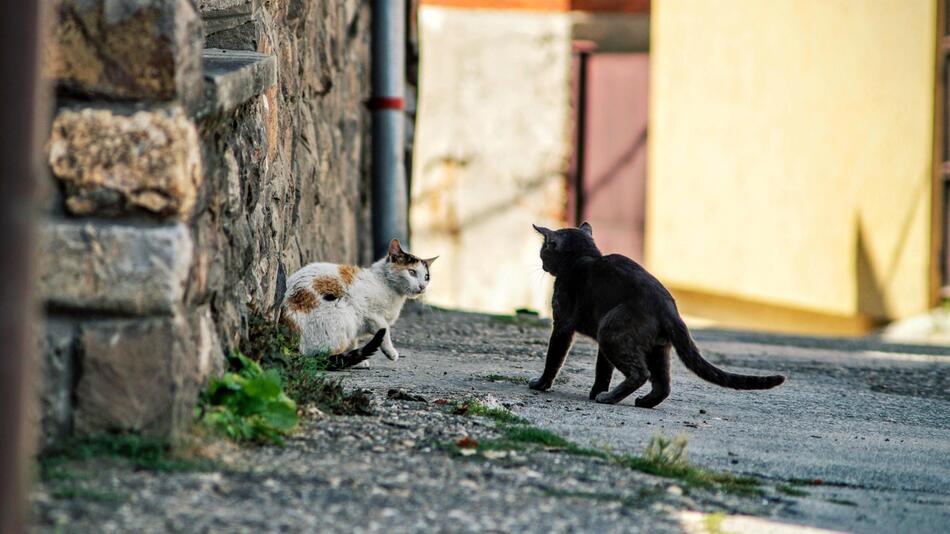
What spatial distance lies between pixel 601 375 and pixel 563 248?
704 millimetres

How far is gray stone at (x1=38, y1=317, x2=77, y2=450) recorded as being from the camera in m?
3.48

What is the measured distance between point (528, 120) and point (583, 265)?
831 centimetres

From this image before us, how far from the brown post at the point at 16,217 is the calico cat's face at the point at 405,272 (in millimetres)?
3678

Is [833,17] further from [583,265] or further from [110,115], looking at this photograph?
[110,115]

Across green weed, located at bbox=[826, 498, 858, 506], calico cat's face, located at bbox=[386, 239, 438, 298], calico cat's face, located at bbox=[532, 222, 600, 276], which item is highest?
calico cat's face, located at bbox=[532, 222, 600, 276]

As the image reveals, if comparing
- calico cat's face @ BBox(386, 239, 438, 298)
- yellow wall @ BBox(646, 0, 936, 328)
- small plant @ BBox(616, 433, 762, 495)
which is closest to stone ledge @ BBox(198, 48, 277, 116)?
calico cat's face @ BBox(386, 239, 438, 298)

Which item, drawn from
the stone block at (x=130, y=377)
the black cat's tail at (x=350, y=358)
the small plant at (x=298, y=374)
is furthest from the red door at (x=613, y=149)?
the stone block at (x=130, y=377)

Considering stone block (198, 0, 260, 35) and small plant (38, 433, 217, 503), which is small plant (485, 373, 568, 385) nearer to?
stone block (198, 0, 260, 35)

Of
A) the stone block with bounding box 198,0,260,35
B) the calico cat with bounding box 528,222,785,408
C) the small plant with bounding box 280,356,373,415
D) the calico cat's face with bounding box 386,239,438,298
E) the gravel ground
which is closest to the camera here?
the gravel ground

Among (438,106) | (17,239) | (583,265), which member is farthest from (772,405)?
(438,106)

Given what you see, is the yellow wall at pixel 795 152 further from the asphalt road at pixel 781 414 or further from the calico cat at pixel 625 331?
the calico cat at pixel 625 331

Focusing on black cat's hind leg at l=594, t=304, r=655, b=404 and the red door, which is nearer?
black cat's hind leg at l=594, t=304, r=655, b=404

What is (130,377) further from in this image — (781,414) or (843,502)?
(781,414)

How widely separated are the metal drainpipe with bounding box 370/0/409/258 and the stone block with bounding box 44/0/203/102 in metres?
5.29
